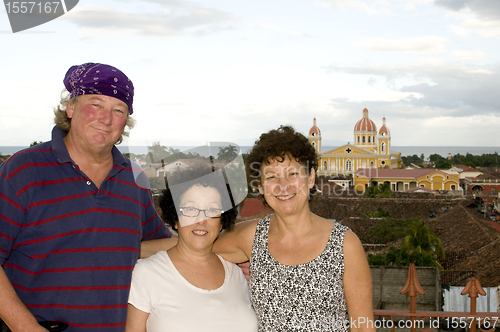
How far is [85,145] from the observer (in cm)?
159

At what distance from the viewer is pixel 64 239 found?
150 cm

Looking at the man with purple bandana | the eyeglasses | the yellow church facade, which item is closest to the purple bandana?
the man with purple bandana

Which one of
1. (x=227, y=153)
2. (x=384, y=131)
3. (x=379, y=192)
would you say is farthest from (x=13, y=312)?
(x=384, y=131)

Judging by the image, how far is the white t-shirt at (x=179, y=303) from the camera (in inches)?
61.7

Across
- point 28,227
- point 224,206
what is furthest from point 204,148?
point 28,227

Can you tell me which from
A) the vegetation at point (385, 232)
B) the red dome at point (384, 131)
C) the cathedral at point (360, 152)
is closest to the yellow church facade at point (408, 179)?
the cathedral at point (360, 152)

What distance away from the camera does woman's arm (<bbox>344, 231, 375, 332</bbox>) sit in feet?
5.37

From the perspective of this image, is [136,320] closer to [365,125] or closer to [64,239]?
[64,239]

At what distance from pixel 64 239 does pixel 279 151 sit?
86 centimetres

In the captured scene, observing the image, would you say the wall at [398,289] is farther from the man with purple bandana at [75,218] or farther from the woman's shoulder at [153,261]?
the man with purple bandana at [75,218]

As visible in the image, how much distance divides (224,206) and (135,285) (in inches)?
17.7

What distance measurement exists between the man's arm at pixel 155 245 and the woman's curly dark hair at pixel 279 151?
436 mm

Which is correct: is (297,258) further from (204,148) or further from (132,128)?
(132,128)

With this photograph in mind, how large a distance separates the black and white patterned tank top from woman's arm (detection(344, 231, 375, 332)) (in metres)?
0.03
